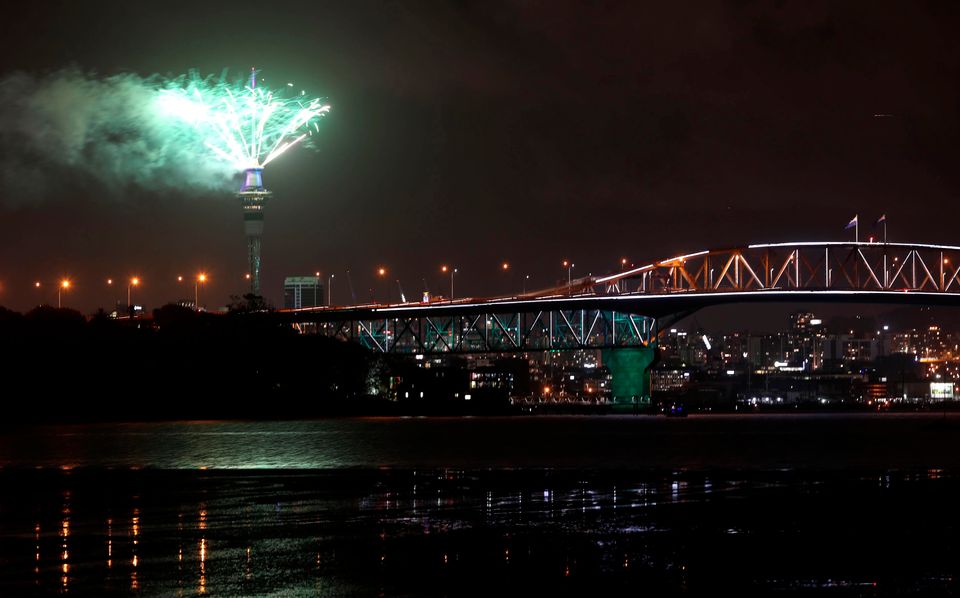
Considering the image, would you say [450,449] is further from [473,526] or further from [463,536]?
[463,536]

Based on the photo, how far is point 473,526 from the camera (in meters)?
33.2

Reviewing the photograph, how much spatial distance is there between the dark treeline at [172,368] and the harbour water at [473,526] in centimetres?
6612

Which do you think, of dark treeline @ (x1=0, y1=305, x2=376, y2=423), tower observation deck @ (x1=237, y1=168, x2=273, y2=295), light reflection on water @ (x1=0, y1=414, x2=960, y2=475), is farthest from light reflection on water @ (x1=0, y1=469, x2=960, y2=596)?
tower observation deck @ (x1=237, y1=168, x2=273, y2=295)

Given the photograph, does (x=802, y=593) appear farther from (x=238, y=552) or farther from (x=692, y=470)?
(x=692, y=470)

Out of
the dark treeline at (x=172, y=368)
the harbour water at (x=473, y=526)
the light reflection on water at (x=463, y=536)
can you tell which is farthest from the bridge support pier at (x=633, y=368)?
the light reflection on water at (x=463, y=536)

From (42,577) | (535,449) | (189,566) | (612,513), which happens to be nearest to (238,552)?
(189,566)

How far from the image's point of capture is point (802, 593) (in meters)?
24.3

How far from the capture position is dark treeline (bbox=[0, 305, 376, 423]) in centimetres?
12875

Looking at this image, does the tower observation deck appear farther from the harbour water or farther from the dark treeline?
the harbour water

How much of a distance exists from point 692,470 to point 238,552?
103 ft

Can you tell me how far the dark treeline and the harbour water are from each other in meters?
66.1

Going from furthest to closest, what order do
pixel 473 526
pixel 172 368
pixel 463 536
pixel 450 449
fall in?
pixel 172 368 < pixel 450 449 < pixel 473 526 < pixel 463 536

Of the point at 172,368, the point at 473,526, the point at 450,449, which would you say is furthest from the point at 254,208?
the point at 473,526

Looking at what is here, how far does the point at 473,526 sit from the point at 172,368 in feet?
382
